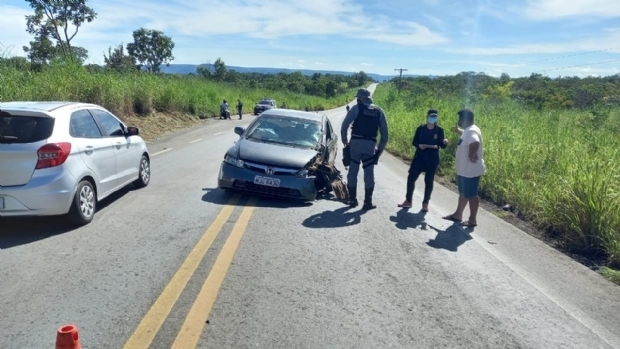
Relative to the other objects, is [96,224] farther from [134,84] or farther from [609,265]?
[134,84]

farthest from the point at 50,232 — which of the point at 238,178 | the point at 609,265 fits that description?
the point at 609,265

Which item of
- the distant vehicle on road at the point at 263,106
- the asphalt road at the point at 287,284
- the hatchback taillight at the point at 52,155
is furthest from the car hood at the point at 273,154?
the distant vehicle on road at the point at 263,106

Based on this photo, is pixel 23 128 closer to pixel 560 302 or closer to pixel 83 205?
pixel 83 205

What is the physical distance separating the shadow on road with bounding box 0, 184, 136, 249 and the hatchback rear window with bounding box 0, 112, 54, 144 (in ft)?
3.58

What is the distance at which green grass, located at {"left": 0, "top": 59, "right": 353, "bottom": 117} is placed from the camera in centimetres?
1444

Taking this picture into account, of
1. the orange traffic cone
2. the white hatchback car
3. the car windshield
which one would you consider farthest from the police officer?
the orange traffic cone

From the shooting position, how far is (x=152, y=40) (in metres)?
62.9

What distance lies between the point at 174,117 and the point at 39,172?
23.6 meters

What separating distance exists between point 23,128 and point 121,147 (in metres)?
2.07

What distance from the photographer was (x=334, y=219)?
741 centimetres

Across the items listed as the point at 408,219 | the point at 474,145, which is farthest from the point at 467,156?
the point at 408,219

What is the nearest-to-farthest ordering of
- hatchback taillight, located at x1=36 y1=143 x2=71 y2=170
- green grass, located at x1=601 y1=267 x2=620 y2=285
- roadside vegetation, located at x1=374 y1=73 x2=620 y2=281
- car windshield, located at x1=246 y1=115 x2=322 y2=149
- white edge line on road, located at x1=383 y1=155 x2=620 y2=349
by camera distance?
white edge line on road, located at x1=383 y1=155 x2=620 y2=349
green grass, located at x1=601 y1=267 x2=620 y2=285
hatchback taillight, located at x1=36 y1=143 x2=71 y2=170
roadside vegetation, located at x1=374 y1=73 x2=620 y2=281
car windshield, located at x1=246 y1=115 x2=322 y2=149

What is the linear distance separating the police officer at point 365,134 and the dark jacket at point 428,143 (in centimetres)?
67

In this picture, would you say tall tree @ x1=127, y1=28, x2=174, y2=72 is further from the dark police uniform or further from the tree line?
the dark police uniform
